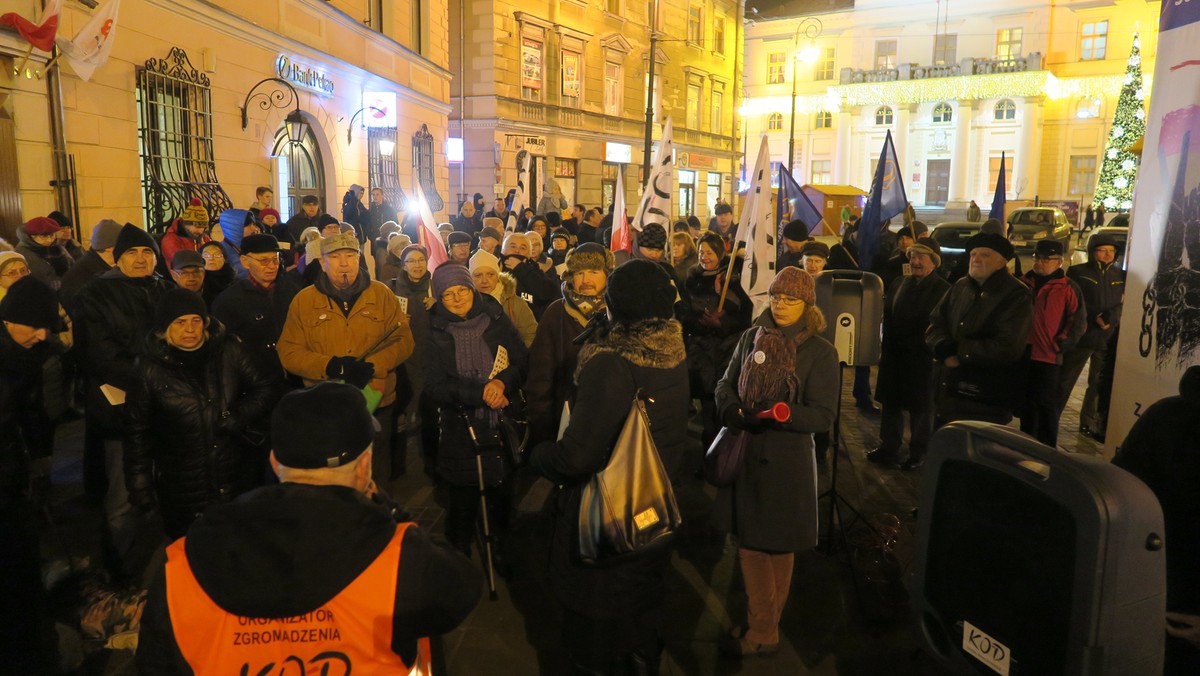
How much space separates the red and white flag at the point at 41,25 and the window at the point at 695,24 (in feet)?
116

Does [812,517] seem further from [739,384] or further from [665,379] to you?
[665,379]

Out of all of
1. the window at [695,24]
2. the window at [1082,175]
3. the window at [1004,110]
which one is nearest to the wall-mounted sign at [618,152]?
the window at [695,24]

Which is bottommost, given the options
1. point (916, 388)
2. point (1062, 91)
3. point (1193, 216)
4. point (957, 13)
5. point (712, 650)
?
point (712, 650)

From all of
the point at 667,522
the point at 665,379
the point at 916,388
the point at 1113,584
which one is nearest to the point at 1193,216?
the point at 1113,584

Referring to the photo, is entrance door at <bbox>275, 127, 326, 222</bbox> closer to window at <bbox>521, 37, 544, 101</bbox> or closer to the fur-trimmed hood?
the fur-trimmed hood

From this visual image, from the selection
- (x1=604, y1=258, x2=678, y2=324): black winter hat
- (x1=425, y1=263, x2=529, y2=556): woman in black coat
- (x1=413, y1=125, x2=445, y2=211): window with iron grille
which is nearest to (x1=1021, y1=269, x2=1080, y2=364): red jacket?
Answer: (x1=425, y1=263, x2=529, y2=556): woman in black coat

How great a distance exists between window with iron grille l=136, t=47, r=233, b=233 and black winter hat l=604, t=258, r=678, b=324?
8694 millimetres

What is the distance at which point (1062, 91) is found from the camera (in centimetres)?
4988

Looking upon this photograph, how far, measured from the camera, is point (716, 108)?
146 ft

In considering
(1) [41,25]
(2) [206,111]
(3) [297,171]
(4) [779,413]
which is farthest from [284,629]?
(3) [297,171]

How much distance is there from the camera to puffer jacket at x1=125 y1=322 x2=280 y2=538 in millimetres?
3832

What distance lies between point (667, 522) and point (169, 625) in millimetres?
1703

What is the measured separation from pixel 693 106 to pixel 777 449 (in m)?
40.3

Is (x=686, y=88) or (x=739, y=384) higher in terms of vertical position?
(x=686, y=88)
